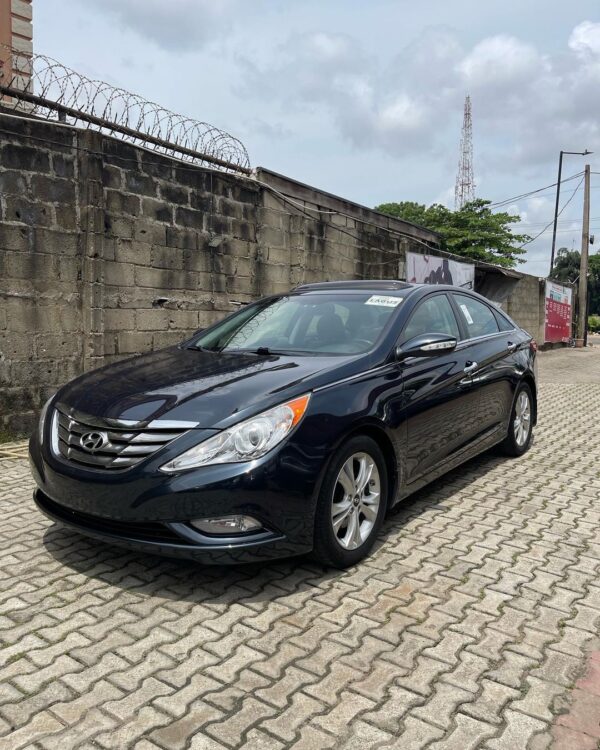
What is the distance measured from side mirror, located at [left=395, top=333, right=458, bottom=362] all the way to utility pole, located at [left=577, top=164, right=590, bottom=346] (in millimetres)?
22875

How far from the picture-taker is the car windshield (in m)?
3.88

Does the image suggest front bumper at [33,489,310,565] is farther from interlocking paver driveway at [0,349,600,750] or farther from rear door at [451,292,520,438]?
rear door at [451,292,520,438]

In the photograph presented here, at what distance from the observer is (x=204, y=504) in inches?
109

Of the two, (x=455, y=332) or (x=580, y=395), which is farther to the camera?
(x=580, y=395)

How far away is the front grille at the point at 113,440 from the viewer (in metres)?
2.88

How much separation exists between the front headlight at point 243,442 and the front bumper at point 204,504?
4cm

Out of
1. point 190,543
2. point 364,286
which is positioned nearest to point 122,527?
point 190,543

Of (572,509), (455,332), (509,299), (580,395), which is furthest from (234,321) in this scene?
(509,299)

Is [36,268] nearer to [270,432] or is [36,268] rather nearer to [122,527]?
[122,527]

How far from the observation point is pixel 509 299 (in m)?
Result: 18.0

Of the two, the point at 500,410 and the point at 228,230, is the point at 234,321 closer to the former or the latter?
the point at 500,410

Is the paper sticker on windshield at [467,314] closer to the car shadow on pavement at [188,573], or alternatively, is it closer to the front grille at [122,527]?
the car shadow on pavement at [188,573]

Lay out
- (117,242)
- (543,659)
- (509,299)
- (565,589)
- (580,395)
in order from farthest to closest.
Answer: (509,299) → (580,395) → (117,242) → (565,589) → (543,659)

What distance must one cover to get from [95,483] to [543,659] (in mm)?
2055
